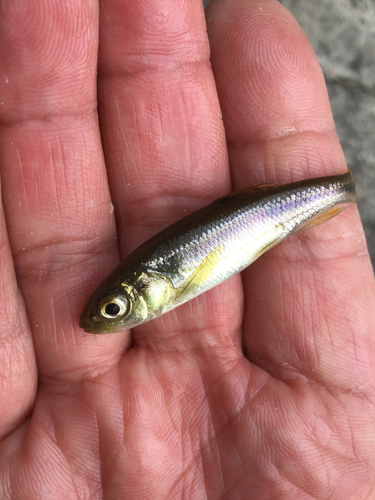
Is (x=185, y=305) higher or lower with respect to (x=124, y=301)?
lower

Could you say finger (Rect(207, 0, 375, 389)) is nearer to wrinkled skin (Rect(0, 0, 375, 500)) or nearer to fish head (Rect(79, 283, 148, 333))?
wrinkled skin (Rect(0, 0, 375, 500))

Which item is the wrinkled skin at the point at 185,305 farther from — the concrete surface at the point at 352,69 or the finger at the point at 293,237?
the concrete surface at the point at 352,69

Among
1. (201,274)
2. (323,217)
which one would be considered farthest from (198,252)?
(323,217)

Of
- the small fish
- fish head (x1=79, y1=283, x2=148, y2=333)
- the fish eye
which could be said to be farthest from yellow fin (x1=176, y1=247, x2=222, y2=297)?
the fish eye

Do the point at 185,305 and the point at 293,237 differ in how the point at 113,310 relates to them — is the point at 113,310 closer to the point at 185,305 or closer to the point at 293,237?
the point at 185,305

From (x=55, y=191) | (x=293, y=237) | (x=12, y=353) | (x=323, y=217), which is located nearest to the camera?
(x=12, y=353)

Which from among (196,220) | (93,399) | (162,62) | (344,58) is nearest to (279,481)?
(93,399)

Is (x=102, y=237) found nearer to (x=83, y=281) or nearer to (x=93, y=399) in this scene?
(x=83, y=281)
